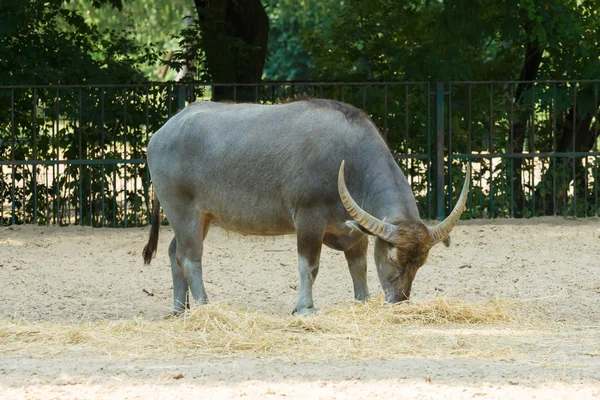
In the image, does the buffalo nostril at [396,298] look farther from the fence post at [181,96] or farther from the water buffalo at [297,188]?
the fence post at [181,96]

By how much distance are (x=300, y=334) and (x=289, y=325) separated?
237 millimetres

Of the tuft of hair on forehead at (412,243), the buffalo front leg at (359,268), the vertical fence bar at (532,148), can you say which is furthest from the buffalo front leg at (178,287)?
the vertical fence bar at (532,148)

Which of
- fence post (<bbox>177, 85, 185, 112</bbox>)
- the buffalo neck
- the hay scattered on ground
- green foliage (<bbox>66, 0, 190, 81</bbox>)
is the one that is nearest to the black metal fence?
fence post (<bbox>177, 85, 185, 112</bbox>)

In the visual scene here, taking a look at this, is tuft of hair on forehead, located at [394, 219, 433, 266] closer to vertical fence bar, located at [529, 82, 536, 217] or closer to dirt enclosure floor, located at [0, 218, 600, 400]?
dirt enclosure floor, located at [0, 218, 600, 400]

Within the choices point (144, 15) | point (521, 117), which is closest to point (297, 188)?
point (521, 117)

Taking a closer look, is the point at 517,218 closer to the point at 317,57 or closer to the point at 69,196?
the point at 317,57

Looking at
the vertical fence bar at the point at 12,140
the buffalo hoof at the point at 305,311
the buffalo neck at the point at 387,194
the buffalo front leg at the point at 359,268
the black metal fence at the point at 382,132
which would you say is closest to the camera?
the buffalo neck at the point at 387,194

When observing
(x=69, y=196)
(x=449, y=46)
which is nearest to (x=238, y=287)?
(x=69, y=196)

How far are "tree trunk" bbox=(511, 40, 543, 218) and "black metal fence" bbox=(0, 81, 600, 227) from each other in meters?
0.03

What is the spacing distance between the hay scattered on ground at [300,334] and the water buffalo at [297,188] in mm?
420

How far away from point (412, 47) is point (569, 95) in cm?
239

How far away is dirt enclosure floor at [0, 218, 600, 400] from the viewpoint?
6.18m

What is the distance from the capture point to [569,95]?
49.4ft

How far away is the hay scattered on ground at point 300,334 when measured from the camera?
726 cm
